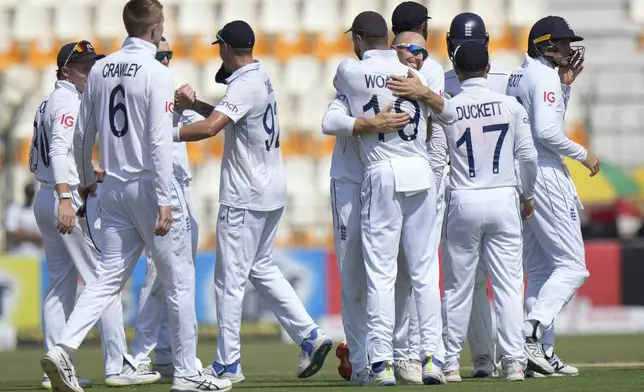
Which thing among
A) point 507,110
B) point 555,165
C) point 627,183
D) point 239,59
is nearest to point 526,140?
point 507,110

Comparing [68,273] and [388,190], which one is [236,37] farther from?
[68,273]

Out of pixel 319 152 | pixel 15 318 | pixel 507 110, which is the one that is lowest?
pixel 15 318

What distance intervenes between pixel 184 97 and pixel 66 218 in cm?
119

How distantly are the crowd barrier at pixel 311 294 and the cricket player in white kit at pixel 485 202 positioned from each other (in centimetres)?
862

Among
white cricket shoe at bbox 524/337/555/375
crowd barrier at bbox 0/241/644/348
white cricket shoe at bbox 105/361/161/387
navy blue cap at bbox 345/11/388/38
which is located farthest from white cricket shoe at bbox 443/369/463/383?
crowd barrier at bbox 0/241/644/348

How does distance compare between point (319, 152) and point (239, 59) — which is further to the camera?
point (319, 152)

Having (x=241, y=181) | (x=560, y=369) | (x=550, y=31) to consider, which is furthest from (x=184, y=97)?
(x=560, y=369)

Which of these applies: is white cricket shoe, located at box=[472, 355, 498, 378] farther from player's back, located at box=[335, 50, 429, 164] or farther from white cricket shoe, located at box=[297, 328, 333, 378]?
player's back, located at box=[335, 50, 429, 164]

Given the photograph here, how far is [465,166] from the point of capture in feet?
29.6

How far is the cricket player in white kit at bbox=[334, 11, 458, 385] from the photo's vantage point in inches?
336

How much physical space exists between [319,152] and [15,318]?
7.14 meters

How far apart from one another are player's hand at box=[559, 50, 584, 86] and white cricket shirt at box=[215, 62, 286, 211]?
2.35 meters

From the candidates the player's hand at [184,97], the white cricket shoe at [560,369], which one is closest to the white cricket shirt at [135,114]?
the player's hand at [184,97]

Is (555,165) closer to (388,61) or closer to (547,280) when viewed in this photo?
(547,280)
